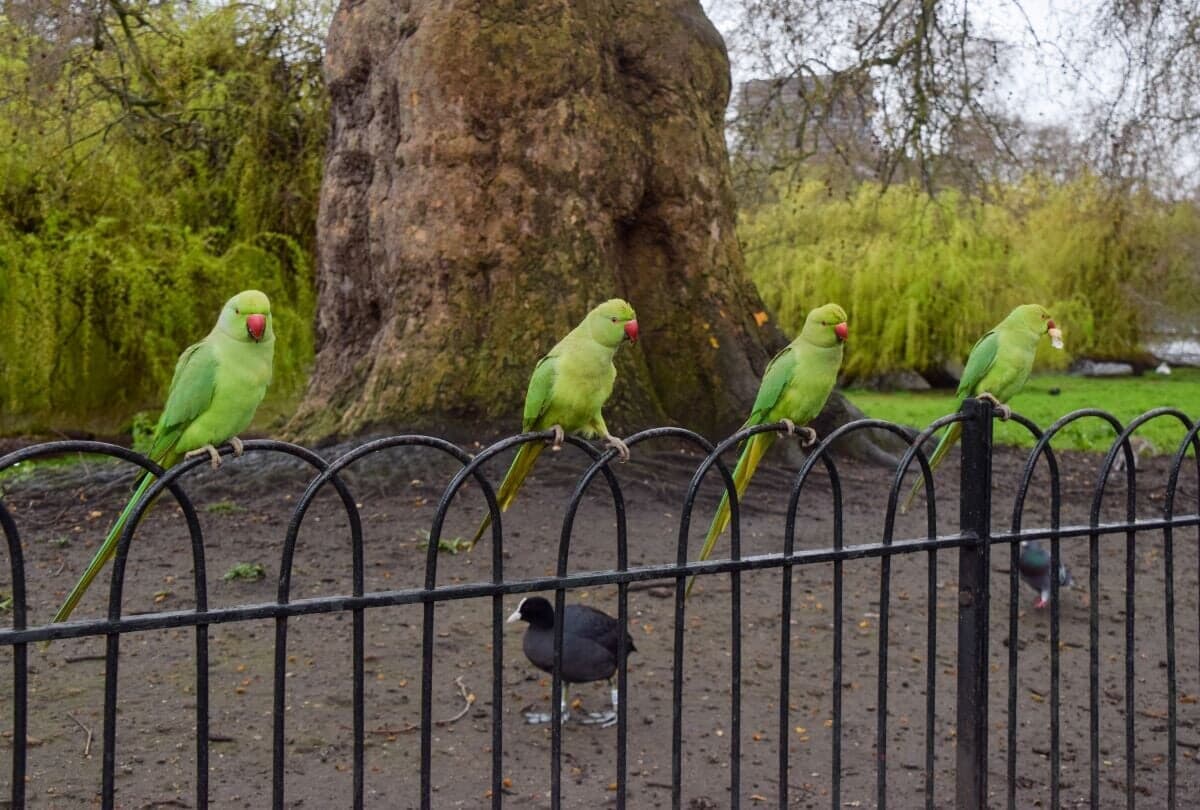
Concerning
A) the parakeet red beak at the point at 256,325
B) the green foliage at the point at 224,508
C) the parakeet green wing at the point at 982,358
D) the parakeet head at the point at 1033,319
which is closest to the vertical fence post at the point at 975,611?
the parakeet green wing at the point at 982,358

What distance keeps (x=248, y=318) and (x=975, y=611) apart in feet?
5.65

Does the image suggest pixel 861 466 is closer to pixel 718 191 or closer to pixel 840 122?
pixel 718 191

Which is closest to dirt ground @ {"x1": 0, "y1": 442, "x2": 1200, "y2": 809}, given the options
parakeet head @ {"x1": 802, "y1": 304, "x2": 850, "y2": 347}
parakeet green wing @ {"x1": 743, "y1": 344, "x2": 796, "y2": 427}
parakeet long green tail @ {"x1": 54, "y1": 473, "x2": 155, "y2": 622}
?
parakeet green wing @ {"x1": 743, "y1": 344, "x2": 796, "y2": 427}

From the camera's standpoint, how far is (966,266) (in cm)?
1942

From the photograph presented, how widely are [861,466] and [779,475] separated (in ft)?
3.86

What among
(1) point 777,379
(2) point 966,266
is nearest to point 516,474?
(1) point 777,379

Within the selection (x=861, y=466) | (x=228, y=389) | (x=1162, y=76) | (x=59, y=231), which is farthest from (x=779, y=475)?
(x=59, y=231)

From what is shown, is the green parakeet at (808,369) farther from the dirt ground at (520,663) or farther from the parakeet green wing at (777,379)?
the dirt ground at (520,663)

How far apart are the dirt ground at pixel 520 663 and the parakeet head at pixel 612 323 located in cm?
163

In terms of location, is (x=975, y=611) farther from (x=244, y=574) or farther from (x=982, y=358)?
(x=244, y=574)

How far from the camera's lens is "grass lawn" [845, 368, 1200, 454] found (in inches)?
499

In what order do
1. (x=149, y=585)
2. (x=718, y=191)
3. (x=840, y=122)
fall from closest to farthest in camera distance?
(x=149, y=585) → (x=718, y=191) → (x=840, y=122)

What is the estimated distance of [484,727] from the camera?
13.2 ft

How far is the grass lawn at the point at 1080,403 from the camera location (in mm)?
12672
